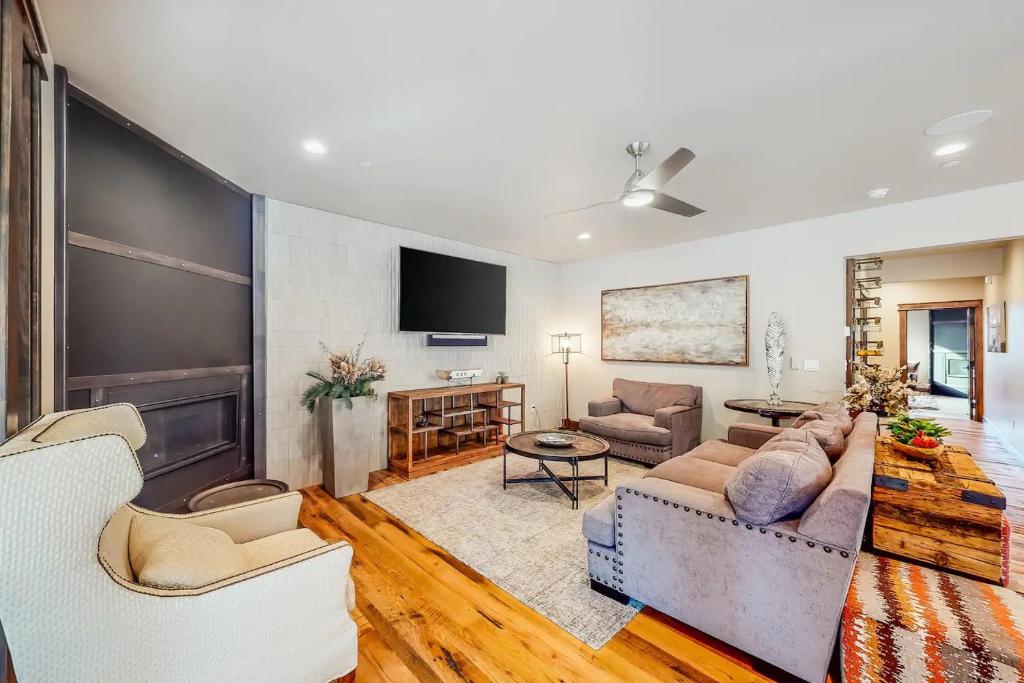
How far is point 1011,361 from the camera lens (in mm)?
4672

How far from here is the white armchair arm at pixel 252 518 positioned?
1740 millimetres

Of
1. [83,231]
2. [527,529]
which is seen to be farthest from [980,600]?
[83,231]

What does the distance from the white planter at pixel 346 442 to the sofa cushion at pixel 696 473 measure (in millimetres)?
2411

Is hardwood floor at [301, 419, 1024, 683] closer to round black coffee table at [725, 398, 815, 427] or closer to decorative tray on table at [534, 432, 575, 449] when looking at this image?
decorative tray on table at [534, 432, 575, 449]

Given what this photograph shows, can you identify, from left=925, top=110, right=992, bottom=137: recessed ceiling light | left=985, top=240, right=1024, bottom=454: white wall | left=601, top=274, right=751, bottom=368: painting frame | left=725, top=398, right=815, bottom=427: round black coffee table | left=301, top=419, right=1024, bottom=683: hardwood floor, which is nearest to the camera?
left=301, top=419, right=1024, bottom=683: hardwood floor

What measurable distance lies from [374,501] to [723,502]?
2.68 meters

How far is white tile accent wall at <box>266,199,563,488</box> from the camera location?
3.51m

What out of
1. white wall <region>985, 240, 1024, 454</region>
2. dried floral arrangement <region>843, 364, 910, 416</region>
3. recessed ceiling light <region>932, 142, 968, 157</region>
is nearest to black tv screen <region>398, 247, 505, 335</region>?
dried floral arrangement <region>843, 364, 910, 416</region>

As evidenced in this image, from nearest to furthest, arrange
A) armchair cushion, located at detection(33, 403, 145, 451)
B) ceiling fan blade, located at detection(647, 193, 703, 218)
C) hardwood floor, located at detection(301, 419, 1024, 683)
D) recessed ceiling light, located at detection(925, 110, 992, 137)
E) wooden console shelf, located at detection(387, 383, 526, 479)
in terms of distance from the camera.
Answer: armchair cushion, located at detection(33, 403, 145, 451)
hardwood floor, located at detection(301, 419, 1024, 683)
recessed ceiling light, located at detection(925, 110, 992, 137)
ceiling fan blade, located at detection(647, 193, 703, 218)
wooden console shelf, located at detection(387, 383, 526, 479)

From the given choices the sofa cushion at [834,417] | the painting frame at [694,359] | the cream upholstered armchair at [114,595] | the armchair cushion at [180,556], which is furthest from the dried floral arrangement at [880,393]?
the armchair cushion at [180,556]

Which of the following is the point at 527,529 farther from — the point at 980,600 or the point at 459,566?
the point at 980,600

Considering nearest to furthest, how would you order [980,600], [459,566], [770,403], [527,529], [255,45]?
[980,600] < [255,45] < [459,566] < [527,529] < [770,403]

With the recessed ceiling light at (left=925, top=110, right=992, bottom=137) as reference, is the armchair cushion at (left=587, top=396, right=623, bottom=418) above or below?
below

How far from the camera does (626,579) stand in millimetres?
2031
